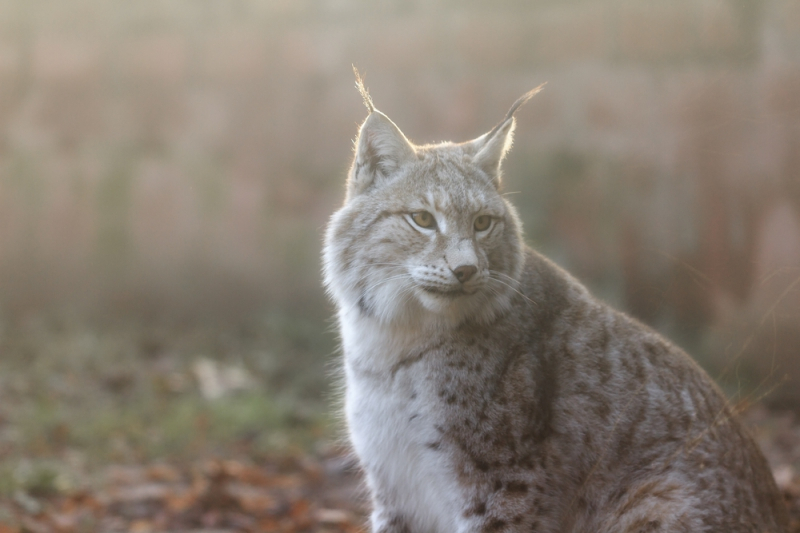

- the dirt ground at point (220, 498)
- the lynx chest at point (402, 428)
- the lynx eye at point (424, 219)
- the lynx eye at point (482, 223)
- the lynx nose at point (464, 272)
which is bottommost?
the dirt ground at point (220, 498)

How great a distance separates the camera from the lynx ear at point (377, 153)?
3.39m

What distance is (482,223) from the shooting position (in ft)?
11.1

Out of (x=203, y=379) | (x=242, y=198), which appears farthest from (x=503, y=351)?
(x=242, y=198)

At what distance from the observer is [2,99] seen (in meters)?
7.43

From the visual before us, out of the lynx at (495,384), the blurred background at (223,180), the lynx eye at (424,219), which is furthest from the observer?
the blurred background at (223,180)

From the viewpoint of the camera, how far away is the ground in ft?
15.6

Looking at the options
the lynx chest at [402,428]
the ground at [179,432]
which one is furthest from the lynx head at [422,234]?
the ground at [179,432]

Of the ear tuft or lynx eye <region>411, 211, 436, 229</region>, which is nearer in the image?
the ear tuft

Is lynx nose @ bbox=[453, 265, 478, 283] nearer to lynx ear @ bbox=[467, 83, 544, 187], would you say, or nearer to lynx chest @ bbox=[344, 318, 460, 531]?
lynx chest @ bbox=[344, 318, 460, 531]

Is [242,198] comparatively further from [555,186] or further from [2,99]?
[555,186]

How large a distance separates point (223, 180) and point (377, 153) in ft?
15.2

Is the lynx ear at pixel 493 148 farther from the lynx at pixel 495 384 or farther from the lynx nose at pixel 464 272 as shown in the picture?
the lynx nose at pixel 464 272

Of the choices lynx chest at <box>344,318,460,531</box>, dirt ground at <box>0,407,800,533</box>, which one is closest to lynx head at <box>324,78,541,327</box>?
lynx chest at <box>344,318,460,531</box>

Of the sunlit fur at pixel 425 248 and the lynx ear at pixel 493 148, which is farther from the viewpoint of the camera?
the lynx ear at pixel 493 148
